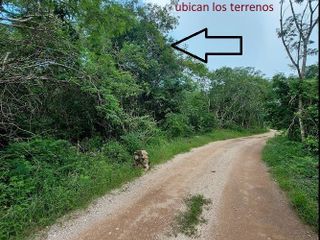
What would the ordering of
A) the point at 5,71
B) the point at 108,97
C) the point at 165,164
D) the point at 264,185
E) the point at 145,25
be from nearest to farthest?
1. the point at 5,71
2. the point at 264,185
3. the point at 108,97
4. the point at 165,164
5. the point at 145,25

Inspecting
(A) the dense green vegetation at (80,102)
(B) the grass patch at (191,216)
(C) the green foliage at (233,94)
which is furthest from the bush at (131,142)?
(C) the green foliage at (233,94)

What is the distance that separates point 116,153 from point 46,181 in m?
3.45

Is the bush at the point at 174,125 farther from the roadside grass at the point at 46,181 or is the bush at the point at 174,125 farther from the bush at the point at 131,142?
the roadside grass at the point at 46,181

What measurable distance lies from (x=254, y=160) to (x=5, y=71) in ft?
29.6

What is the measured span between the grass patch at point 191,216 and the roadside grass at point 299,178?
1.86 metres

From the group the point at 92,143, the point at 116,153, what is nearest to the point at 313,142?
the point at 116,153

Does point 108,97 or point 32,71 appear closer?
point 32,71

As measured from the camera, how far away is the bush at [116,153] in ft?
29.0

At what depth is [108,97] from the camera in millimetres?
9094

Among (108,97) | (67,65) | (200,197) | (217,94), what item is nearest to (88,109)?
(108,97)

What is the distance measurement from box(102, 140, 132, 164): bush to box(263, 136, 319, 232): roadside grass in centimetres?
457

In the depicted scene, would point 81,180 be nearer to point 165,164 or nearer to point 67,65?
point 67,65

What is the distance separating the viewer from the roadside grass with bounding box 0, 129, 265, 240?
4648 mm

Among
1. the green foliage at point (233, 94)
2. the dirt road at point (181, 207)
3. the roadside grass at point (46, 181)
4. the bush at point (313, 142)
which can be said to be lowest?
the dirt road at point (181, 207)
